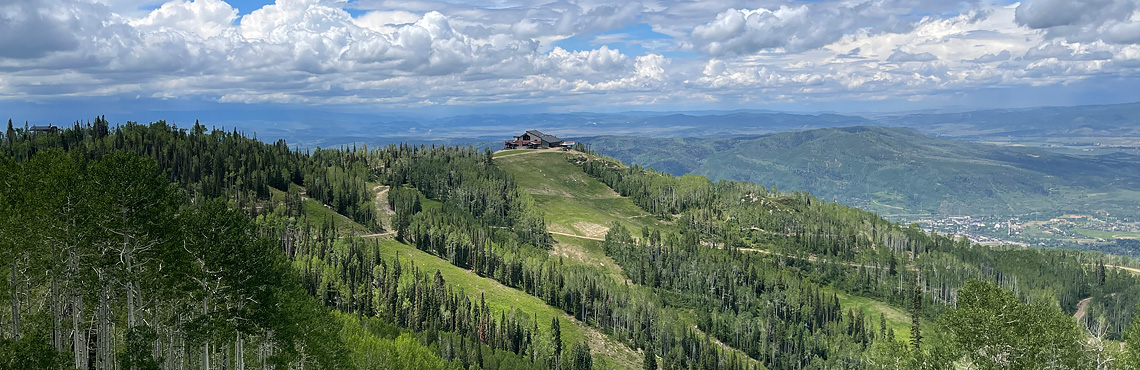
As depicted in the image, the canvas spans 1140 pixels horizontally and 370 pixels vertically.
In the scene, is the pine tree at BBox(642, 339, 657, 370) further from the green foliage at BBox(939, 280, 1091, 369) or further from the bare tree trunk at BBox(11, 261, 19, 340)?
the bare tree trunk at BBox(11, 261, 19, 340)

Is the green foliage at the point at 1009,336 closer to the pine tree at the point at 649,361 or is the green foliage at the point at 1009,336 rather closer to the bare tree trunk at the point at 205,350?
the bare tree trunk at the point at 205,350

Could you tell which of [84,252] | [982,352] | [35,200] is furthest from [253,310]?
[982,352]

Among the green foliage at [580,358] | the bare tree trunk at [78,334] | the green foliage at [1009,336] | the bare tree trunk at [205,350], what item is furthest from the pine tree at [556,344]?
the bare tree trunk at [78,334]

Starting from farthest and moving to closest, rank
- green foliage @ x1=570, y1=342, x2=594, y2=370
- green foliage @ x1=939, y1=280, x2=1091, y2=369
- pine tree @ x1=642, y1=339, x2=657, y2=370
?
1. pine tree @ x1=642, y1=339, x2=657, y2=370
2. green foliage @ x1=570, y1=342, x2=594, y2=370
3. green foliage @ x1=939, y1=280, x2=1091, y2=369

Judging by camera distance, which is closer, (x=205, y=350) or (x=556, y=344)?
(x=205, y=350)

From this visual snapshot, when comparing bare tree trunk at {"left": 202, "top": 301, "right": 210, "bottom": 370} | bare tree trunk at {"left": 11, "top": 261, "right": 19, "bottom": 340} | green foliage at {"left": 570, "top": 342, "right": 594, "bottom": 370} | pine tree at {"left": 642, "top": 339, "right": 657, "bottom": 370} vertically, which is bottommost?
pine tree at {"left": 642, "top": 339, "right": 657, "bottom": 370}

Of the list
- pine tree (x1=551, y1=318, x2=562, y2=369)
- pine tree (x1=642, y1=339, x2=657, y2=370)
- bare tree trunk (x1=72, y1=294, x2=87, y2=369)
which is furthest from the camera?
Result: pine tree (x1=642, y1=339, x2=657, y2=370)

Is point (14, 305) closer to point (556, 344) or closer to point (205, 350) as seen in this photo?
point (205, 350)

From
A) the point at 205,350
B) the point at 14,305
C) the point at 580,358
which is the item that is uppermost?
the point at 14,305

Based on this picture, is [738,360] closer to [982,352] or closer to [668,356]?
[668,356]

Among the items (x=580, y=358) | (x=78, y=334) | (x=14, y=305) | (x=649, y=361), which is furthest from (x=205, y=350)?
(x=649, y=361)

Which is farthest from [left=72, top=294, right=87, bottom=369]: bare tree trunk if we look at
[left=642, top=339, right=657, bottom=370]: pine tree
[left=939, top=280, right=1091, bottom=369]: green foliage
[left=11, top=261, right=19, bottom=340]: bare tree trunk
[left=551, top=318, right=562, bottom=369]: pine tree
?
[left=642, top=339, right=657, bottom=370]: pine tree
